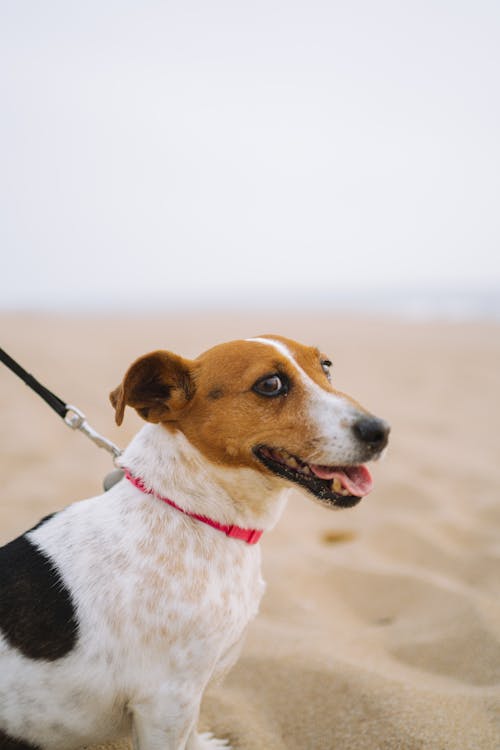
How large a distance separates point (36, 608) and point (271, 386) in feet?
3.89

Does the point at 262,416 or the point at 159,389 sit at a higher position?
the point at 159,389

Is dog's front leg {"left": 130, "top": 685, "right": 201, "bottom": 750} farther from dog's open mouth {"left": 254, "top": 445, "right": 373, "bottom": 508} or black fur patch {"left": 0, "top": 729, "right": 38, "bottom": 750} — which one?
dog's open mouth {"left": 254, "top": 445, "right": 373, "bottom": 508}

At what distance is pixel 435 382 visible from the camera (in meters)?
9.00

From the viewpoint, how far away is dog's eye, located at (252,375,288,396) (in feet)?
7.20

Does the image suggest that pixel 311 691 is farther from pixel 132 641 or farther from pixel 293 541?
pixel 293 541

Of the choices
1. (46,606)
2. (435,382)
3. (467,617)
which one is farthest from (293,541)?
(435,382)

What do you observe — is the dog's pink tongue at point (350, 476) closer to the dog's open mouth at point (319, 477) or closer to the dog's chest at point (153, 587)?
the dog's open mouth at point (319, 477)

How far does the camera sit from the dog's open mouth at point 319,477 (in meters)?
2.09

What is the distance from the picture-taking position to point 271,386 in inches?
87.1

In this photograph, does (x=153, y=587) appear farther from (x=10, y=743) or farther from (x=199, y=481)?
(x=10, y=743)

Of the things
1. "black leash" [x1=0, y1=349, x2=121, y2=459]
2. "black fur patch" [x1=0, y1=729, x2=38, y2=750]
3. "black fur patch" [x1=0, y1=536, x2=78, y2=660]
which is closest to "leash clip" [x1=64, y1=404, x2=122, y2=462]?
"black leash" [x1=0, y1=349, x2=121, y2=459]

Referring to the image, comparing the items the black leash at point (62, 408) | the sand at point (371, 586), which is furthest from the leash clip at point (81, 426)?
the sand at point (371, 586)

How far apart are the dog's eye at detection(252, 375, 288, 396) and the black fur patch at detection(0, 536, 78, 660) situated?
40.2 inches

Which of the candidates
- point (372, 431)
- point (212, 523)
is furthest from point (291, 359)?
point (212, 523)
